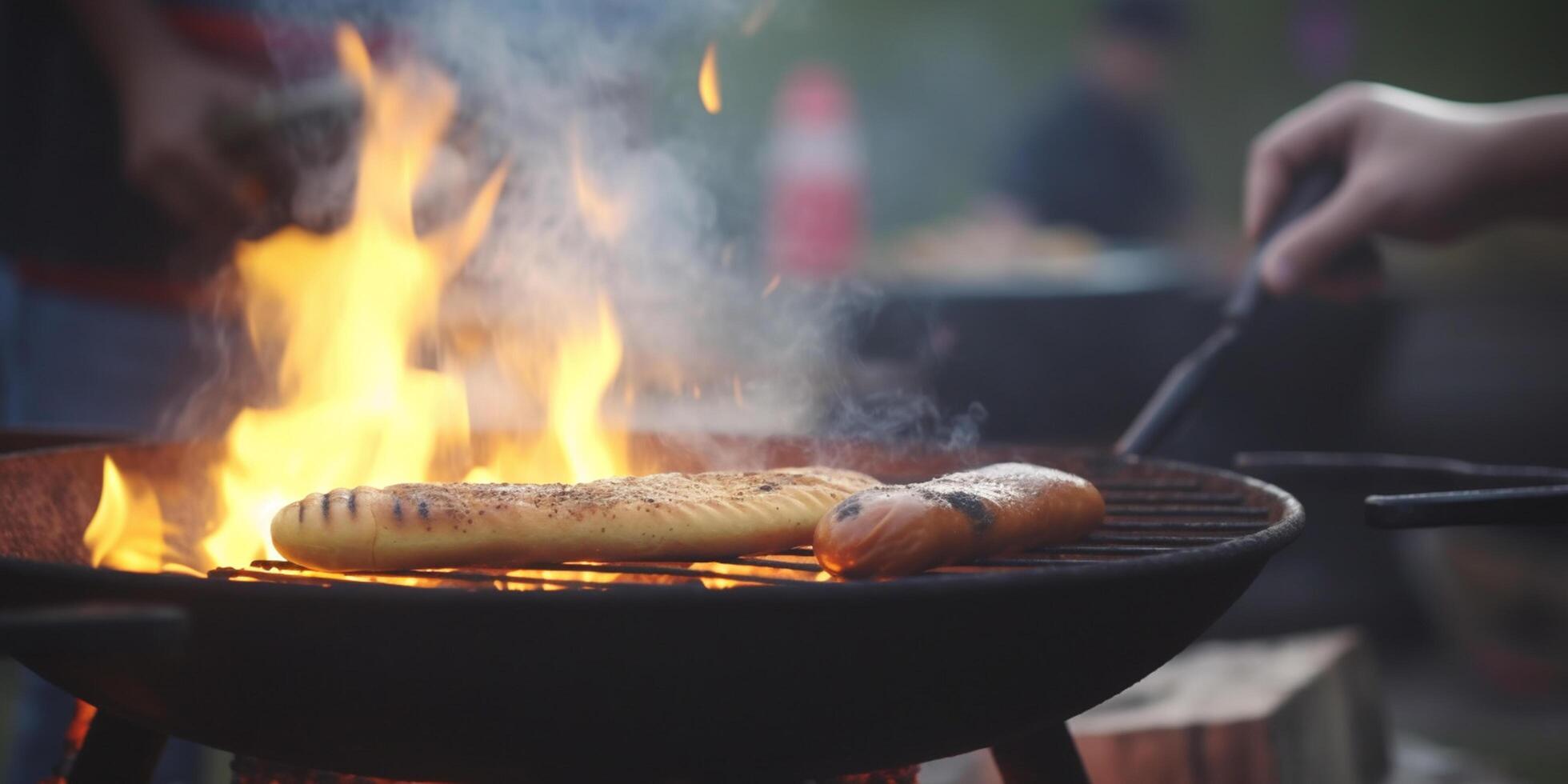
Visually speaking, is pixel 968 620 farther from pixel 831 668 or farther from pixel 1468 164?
pixel 1468 164

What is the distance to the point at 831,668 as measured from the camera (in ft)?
4.13

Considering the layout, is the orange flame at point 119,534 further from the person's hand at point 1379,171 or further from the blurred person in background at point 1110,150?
the blurred person in background at point 1110,150

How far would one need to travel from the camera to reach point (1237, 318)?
8.25 feet

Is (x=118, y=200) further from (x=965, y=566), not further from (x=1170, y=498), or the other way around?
(x=1170, y=498)

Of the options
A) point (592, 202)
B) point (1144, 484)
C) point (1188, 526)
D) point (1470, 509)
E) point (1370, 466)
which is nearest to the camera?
point (1470, 509)

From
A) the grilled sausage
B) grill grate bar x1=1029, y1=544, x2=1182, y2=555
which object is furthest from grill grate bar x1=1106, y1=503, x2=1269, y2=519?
the grilled sausage

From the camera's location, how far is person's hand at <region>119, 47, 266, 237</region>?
2879 millimetres

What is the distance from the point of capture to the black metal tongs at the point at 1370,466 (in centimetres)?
160

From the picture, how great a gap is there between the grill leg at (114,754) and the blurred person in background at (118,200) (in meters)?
1.36

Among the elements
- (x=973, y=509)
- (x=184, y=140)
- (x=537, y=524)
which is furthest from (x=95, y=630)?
(x=184, y=140)

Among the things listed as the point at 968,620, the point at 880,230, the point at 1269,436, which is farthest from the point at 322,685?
the point at 880,230

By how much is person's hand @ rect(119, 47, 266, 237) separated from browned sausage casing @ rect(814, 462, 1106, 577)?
2.08m

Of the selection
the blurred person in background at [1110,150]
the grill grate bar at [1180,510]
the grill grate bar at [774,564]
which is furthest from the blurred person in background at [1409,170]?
the blurred person in background at [1110,150]

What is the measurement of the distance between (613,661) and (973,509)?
56 cm
